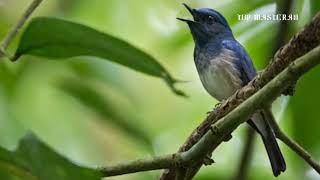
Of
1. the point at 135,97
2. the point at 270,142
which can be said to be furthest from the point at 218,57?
the point at 270,142

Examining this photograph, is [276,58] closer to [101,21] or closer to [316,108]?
[316,108]

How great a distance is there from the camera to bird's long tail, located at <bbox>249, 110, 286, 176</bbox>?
1241 mm

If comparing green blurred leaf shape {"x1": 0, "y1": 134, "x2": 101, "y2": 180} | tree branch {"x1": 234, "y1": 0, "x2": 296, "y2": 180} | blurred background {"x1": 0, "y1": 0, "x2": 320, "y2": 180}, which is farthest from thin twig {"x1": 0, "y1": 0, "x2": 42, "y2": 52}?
tree branch {"x1": 234, "y1": 0, "x2": 296, "y2": 180}

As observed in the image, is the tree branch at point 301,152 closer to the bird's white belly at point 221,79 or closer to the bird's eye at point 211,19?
the bird's white belly at point 221,79

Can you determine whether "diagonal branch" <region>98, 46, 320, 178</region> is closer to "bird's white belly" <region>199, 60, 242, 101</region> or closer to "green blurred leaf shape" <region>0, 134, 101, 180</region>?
"green blurred leaf shape" <region>0, 134, 101, 180</region>

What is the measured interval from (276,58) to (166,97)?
179 cm

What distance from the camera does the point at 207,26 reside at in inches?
79.0

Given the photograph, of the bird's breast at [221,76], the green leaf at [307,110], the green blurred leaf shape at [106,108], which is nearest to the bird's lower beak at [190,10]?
the bird's breast at [221,76]

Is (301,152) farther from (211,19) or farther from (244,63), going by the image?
(211,19)

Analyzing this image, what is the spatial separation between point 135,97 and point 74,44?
90 centimetres

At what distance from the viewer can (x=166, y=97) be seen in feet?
7.89

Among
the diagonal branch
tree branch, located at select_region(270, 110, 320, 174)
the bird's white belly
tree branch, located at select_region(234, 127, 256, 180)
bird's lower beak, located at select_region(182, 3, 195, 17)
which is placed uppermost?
the diagonal branch

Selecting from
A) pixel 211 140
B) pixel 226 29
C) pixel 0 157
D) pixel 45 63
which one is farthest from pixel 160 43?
pixel 0 157

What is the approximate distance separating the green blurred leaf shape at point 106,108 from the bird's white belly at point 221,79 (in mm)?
394
